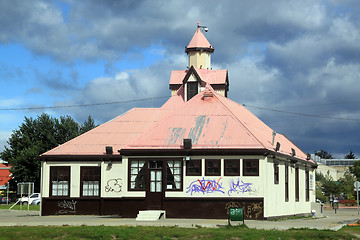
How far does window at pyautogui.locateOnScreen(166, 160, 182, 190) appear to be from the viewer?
32.6 meters

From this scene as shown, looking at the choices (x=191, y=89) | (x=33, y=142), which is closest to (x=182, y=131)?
(x=191, y=89)

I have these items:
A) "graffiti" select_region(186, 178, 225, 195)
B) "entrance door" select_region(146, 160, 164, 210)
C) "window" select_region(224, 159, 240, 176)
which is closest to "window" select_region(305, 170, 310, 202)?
"window" select_region(224, 159, 240, 176)

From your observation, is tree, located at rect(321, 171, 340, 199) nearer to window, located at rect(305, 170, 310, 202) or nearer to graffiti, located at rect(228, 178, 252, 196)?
window, located at rect(305, 170, 310, 202)

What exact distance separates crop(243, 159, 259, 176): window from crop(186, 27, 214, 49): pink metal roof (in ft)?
62.1

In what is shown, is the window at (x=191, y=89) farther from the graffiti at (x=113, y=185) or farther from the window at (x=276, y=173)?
the window at (x=276, y=173)

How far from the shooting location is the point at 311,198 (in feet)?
146

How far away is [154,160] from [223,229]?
991 cm

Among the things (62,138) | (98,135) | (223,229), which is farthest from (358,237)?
(62,138)

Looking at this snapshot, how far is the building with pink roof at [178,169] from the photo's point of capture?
32.0 m

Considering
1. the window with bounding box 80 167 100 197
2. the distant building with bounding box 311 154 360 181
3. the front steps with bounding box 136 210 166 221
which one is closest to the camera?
the front steps with bounding box 136 210 166 221

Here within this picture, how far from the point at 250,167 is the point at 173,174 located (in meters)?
4.40

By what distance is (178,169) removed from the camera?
32.7 meters

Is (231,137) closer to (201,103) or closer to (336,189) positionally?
(201,103)

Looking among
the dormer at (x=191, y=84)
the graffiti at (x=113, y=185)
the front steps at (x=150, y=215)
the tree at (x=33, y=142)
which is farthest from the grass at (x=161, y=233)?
the tree at (x=33, y=142)
